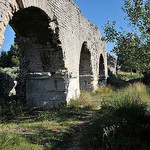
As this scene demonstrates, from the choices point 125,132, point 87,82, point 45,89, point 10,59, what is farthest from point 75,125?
point 10,59

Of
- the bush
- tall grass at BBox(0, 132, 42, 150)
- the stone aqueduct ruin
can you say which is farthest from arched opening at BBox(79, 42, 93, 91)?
tall grass at BBox(0, 132, 42, 150)

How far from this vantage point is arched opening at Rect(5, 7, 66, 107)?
5.70 meters

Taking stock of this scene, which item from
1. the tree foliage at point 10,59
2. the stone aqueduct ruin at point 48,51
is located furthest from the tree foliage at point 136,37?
the tree foliage at point 10,59

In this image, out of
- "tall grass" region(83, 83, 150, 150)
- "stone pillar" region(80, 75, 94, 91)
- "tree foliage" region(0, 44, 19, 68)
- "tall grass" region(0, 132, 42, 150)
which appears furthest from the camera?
"tree foliage" region(0, 44, 19, 68)

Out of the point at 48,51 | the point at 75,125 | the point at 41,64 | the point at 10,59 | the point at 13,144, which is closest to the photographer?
the point at 13,144

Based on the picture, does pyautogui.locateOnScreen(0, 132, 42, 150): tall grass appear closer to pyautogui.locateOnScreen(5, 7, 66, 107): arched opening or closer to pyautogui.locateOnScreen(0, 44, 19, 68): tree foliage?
pyautogui.locateOnScreen(5, 7, 66, 107): arched opening

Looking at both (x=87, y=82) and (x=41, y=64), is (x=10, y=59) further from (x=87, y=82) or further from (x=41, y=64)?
(x=41, y=64)

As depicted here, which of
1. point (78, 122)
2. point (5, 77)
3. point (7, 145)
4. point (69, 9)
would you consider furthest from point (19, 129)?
point (5, 77)

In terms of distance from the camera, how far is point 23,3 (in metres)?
3.62

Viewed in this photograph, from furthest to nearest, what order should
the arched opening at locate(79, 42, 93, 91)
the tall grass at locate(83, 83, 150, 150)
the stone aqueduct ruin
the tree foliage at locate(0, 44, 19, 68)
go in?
the tree foliage at locate(0, 44, 19, 68) < the arched opening at locate(79, 42, 93, 91) < the stone aqueduct ruin < the tall grass at locate(83, 83, 150, 150)

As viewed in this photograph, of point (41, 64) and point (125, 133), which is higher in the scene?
point (41, 64)

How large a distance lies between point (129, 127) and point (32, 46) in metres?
4.53

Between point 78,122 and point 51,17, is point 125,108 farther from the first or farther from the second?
point 51,17

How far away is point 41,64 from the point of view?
624 cm
